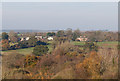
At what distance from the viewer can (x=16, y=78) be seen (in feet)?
12.2

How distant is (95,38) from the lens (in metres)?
16.9

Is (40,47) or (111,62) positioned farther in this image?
(40,47)

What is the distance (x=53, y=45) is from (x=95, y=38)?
20.0 feet

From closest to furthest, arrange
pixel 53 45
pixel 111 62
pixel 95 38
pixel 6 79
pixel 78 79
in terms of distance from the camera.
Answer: pixel 6 79 < pixel 78 79 < pixel 111 62 < pixel 53 45 < pixel 95 38

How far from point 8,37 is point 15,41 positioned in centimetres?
73

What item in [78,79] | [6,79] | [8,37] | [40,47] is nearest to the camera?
[6,79]

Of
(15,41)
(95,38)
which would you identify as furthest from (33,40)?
(95,38)

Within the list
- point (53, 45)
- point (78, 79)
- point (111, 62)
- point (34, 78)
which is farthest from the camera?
point (53, 45)

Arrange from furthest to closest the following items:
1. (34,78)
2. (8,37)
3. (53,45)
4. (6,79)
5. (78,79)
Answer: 1. (8,37)
2. (53,45)
3. (34,78)
4. (78,79)
5. (6,79)

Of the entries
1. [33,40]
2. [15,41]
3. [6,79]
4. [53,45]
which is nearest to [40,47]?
[53,45]

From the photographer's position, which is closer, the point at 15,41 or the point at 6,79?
the point at 6,79

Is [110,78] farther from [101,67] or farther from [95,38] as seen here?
[95,38]

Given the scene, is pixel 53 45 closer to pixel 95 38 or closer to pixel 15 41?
pixel 15 41

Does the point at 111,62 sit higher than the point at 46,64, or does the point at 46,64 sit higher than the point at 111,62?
the point at 111,62
